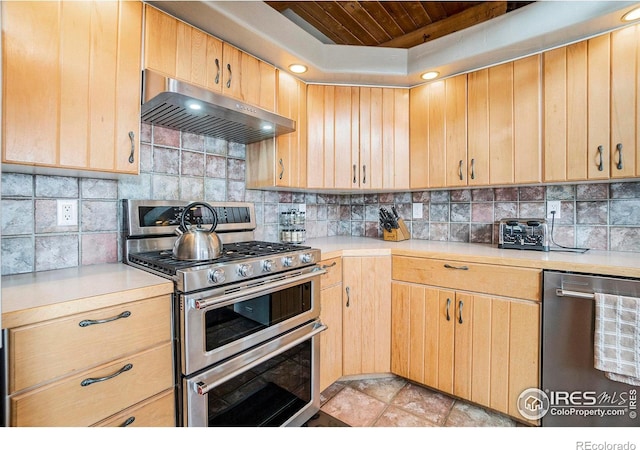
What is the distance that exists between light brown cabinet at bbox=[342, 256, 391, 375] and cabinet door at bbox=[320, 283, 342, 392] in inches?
1.7

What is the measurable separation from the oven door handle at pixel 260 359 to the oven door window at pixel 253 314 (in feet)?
0.39

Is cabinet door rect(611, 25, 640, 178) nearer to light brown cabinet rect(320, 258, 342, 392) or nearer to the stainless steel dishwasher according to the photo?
the stainless steel dishwasher

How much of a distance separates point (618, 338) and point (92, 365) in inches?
81.9

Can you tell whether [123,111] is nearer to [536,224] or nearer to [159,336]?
[159,336]

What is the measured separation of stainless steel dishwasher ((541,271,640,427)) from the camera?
134cm

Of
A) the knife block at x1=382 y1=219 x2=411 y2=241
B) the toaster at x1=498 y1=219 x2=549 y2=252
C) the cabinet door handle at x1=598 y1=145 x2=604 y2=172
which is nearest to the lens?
the cabinet door handle at x1=598 y1=145 x2=604 y2=172

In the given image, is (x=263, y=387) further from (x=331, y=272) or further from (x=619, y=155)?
(x=619, y=155)

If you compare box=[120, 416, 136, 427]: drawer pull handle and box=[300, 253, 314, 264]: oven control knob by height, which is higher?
box=[300, 253, 314, 264]: oven control knob

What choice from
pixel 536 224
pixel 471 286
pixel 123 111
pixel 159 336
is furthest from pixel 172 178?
pixel 536 224

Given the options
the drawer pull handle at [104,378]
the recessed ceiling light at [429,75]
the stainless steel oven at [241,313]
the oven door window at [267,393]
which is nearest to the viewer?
the drawer pull handle at [104,378]

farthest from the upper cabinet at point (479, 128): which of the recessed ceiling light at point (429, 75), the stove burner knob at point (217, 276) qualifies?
the stove burner knob at point (217, 276)

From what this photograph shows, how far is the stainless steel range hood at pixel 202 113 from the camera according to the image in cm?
131

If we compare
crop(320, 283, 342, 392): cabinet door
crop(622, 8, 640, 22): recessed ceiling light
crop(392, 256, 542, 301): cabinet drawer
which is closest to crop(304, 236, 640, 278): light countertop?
crop(392, 256, 542, 301): cabinet drawer

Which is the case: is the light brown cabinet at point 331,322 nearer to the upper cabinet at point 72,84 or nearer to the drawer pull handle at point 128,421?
the drawer pull handle at point 128,421
